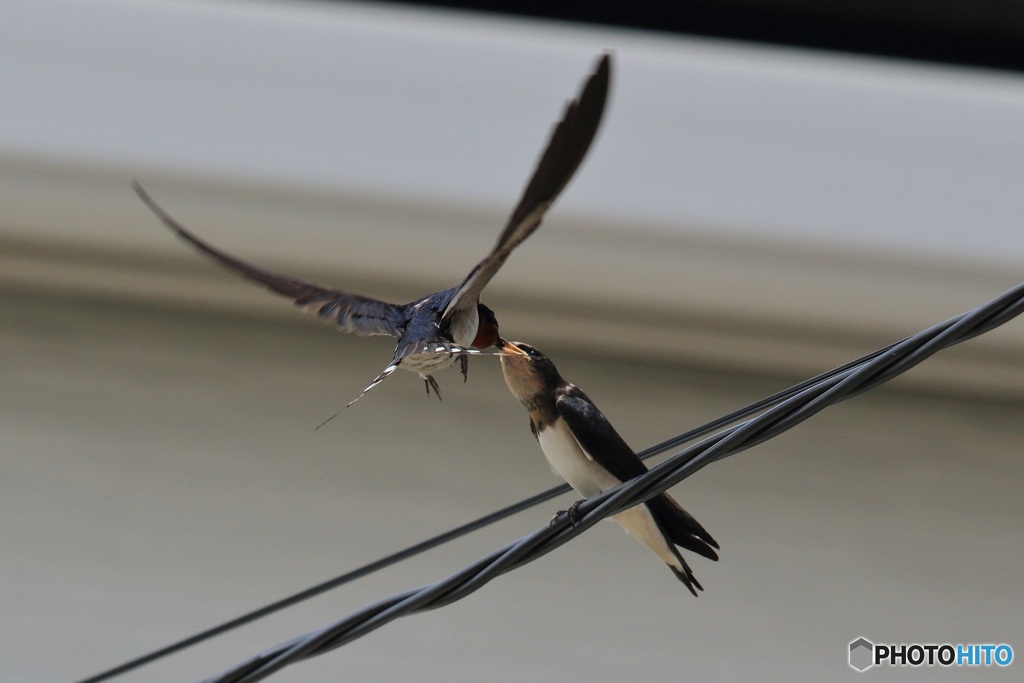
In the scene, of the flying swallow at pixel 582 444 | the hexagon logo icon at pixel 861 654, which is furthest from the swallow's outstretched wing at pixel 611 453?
the hexagon logo icon at pixel 861 654

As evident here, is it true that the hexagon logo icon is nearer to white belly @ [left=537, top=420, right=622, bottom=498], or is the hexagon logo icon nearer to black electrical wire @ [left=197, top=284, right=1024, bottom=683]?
white belly @ [left=537, top=420, right=622, bottom=498]

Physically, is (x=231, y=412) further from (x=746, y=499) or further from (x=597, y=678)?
(x=746, y=499)

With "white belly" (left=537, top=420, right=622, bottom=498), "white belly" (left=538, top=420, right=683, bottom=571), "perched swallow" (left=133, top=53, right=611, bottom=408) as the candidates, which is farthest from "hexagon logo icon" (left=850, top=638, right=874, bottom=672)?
"perched swallow" (left=133, top=53, right=611, bottom=408)

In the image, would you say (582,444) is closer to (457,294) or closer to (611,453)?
(611,453)

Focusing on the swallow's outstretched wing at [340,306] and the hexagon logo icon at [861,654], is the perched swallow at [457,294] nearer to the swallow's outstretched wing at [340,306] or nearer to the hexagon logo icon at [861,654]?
the swallow's outstretched wing at [340,306]

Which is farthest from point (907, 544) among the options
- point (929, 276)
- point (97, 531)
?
point (97, 531)

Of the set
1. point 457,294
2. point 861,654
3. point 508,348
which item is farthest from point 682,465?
point 861,654
